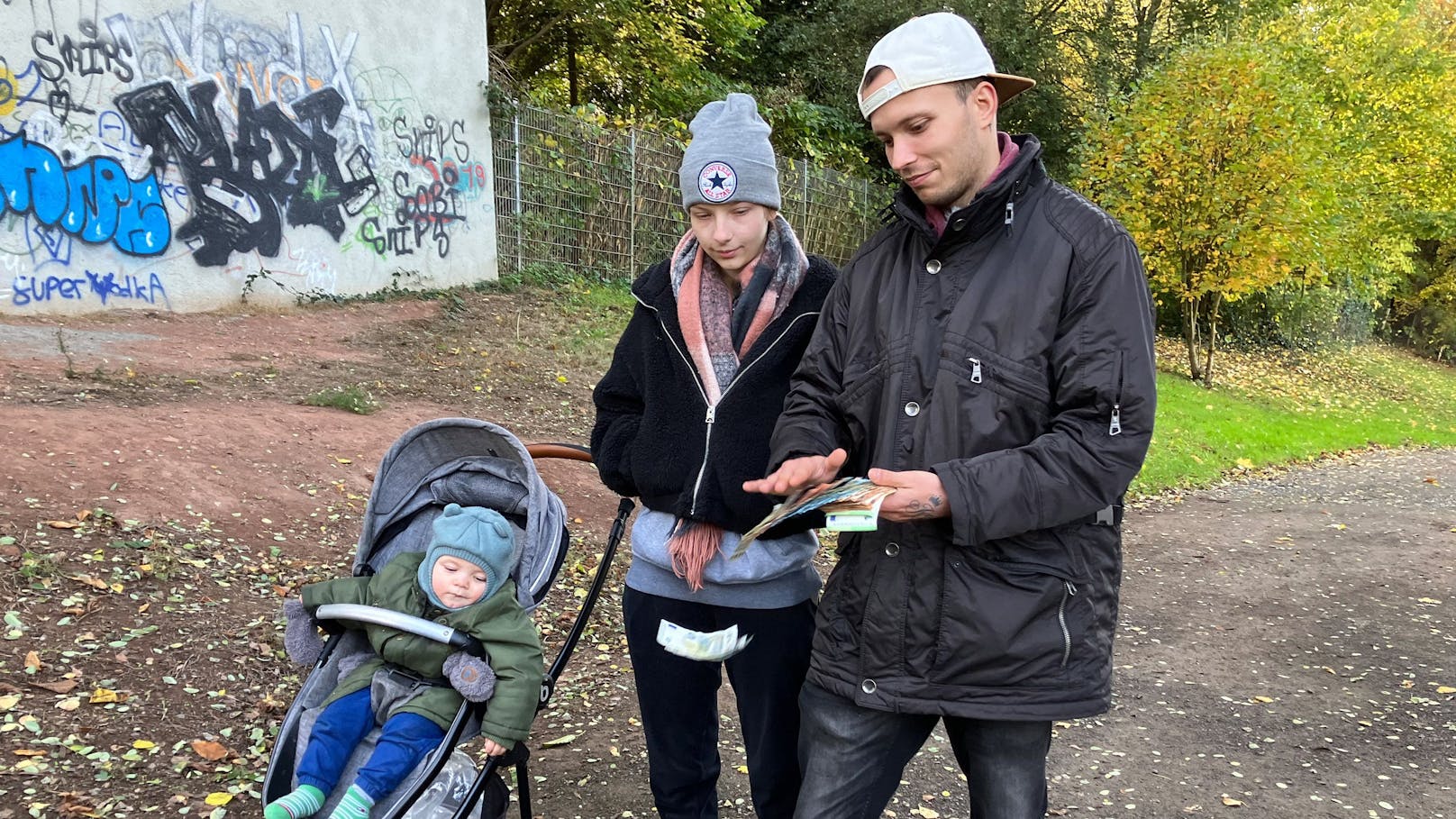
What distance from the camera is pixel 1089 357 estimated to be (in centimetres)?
206

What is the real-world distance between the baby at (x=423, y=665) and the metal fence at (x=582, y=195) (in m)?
11.5

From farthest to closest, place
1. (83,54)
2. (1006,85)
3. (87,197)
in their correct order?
(87,197)
(83,54)
(1006,85)

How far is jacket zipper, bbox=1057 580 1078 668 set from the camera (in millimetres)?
2115

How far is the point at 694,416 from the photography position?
277cm

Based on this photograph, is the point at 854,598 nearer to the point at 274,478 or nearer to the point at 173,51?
the point at 274,478

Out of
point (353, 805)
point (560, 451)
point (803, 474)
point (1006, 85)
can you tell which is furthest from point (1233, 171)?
point (353, 805)

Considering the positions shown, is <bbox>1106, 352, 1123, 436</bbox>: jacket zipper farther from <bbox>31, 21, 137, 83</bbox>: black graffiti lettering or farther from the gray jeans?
<bbox>31, 21, 137, 83</bbox>: black graffiti lettering

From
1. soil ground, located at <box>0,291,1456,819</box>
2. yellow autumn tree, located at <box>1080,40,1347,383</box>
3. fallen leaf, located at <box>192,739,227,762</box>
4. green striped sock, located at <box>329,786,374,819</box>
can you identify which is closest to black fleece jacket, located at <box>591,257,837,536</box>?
green striped sock, located at <box>329,786,374,819</box>

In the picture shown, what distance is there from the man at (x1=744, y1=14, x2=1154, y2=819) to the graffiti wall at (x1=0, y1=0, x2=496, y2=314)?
30.1ft

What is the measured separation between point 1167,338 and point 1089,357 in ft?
69.9

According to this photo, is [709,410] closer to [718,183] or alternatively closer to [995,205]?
[718,183]

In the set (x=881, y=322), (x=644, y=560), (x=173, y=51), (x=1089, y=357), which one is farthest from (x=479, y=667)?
(x=173, y=51)

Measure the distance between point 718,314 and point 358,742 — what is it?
1433 millimetres

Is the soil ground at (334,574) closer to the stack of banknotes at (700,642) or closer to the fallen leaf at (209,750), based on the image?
the fallen leaf at (209,750)
